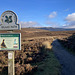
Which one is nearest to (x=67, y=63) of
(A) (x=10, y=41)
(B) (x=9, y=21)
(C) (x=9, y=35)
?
(A) (x=10, y=41)

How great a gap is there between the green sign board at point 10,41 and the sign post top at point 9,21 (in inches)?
11.0

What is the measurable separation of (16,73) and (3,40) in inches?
97.0

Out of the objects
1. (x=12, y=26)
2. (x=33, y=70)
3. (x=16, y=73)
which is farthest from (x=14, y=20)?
(x=33, y=70)

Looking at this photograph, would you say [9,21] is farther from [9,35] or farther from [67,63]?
[67,63]

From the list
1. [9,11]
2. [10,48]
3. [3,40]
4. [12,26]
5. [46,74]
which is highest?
[9,11]

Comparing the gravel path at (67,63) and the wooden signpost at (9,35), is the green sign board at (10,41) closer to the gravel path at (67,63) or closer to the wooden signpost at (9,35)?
the wooden signpost at (9,35)

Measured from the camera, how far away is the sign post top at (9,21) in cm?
469

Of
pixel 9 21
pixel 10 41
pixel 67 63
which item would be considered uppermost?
pixel 9 21

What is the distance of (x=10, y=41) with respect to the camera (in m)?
4.70

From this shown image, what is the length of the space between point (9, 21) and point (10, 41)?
0.79 m

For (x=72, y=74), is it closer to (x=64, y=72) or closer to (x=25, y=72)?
(x=64, y=72)

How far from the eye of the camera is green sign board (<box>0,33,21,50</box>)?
15.4 feet

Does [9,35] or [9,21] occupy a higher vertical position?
[9,21]

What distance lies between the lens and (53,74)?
6648 mm
